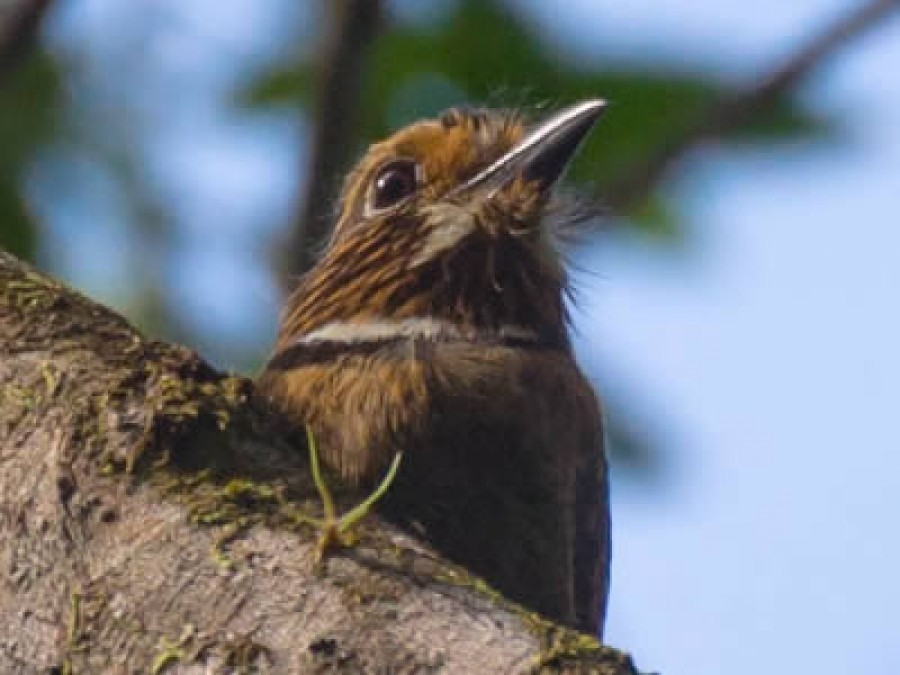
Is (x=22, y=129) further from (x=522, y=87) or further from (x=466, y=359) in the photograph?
(x=466, y=359)

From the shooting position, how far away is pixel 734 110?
3346 millimetres

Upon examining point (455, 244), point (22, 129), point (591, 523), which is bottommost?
point (591, 523)

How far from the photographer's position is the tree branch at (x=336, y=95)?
327 cm

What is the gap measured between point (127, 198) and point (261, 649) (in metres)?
2.55

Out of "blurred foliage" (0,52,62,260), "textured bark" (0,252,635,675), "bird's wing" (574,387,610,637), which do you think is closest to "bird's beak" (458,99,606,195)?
"bird's wing" (574,387,610,637)

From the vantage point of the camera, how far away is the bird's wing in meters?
3.08

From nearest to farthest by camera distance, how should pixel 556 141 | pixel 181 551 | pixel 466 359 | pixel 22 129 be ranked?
pixel 181 551 < pixel 466 359 < pixel 556 141 < pixel 22 129

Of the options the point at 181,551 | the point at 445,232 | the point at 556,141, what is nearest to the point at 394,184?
the point at 445,232

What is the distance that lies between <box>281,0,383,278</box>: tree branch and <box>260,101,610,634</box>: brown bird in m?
0.12

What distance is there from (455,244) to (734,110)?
450 mm

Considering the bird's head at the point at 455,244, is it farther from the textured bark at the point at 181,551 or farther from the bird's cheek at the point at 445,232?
the textured bark at the point at 181,551

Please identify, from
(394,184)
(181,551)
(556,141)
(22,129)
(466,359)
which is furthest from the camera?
(22,129)

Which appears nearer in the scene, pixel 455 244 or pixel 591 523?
pixel 591 523

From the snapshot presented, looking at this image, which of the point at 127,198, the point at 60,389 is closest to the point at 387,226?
the point at 127,198
